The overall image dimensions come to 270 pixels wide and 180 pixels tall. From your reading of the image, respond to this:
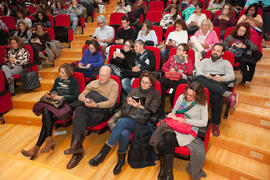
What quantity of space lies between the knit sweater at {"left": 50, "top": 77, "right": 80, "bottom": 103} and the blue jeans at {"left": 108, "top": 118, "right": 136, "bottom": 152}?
0.79m

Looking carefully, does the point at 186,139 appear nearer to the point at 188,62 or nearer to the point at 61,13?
the point at 188,62

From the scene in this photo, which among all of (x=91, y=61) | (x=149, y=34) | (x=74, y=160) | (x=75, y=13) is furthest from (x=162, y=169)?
(x=75, y=13)

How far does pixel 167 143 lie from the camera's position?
197 cm

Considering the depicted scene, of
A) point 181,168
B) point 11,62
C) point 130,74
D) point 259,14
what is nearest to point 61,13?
point 11,62

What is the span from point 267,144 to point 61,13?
5353mm

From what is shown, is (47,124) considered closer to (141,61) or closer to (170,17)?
(141,61)

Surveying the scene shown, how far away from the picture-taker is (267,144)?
7.27 ft

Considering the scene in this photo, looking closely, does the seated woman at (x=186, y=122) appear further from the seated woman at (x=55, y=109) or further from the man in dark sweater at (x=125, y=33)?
the man in dark sweater at (x=125, y=33)

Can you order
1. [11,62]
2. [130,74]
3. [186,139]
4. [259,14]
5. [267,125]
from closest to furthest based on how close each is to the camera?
[186,139] < [267,125] < [130,74] < [11,62] < [259,14]

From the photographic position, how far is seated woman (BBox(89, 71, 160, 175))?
85.6 inches

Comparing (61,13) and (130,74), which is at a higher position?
(61,13)

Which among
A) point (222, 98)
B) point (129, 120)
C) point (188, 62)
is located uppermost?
point (188, 62)

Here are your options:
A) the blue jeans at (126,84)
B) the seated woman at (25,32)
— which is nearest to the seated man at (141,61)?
the blue jeans at (126,84)

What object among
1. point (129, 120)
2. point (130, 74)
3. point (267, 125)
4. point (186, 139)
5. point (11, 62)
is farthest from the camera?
point (11, 62)
